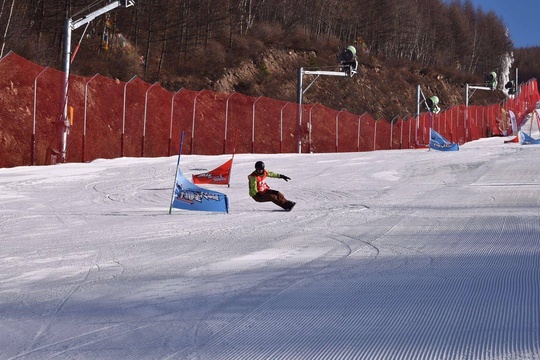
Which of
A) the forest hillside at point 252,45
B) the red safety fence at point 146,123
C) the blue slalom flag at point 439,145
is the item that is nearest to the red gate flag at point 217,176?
the red safety fence at point 146,123

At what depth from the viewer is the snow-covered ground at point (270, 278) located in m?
5.21

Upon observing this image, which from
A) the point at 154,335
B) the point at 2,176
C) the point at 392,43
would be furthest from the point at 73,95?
the point at 392,43

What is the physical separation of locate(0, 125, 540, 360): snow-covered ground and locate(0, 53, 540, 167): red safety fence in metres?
5.68

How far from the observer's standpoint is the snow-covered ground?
5.21 m

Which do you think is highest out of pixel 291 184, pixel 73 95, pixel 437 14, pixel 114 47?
pixel 437 14

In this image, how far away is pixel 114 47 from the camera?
5612 centimetres

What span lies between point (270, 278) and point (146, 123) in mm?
21422

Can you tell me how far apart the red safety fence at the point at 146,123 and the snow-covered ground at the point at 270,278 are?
18.6 ft

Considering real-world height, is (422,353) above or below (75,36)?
below

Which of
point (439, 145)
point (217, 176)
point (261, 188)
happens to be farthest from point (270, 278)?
point (439, 145)

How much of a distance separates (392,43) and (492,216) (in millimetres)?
95479

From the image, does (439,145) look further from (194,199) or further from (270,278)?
(270,278)

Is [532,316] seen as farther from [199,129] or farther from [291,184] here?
[199,129]

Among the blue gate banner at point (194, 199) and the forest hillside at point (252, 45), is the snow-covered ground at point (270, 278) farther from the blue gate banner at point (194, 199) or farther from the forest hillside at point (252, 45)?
the forest hillside at point (252, 45)
